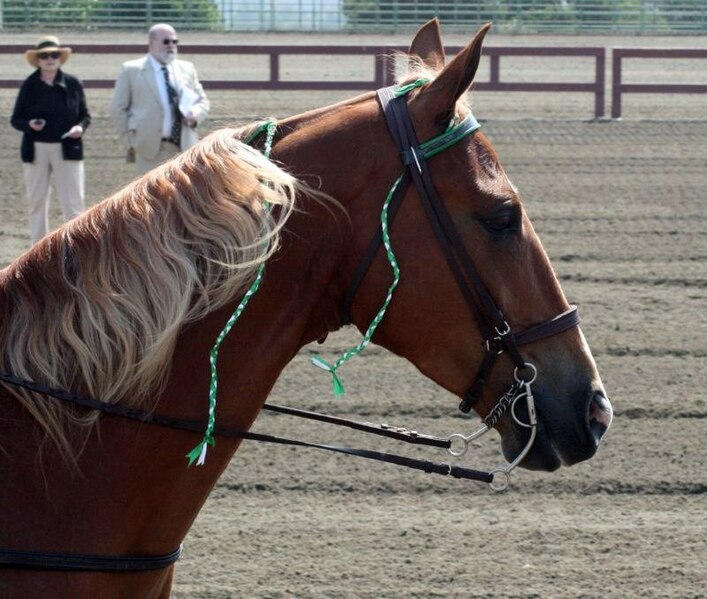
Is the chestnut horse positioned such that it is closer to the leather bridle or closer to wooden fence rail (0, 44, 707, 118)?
the leather bridle

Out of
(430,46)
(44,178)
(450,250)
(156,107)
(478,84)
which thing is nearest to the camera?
(450,250)

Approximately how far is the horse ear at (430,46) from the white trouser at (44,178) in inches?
286

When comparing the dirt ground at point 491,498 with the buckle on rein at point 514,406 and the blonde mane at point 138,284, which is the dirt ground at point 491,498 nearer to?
the blonde mane at point 138,284

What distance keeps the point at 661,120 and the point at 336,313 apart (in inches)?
634

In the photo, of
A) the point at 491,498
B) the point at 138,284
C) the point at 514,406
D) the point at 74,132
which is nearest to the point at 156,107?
the point at 74,132

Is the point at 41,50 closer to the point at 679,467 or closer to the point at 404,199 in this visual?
the point at 679,467


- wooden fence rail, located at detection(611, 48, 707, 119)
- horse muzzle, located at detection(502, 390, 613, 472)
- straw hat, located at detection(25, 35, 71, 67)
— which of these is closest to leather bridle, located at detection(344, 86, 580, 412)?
horse muzzle, located at detection(502, 390, 613, 472)

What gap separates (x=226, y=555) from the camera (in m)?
4.79

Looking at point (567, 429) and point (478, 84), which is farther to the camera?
point (478, 84)

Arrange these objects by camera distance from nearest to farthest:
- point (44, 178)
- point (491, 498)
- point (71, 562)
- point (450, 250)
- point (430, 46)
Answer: point (71, 562) → point (450, 250) → point (430, 46) → point (491, 498) → point (44, 178)

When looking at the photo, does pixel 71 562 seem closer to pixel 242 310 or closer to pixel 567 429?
pixel 242 310

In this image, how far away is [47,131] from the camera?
31.2 feet

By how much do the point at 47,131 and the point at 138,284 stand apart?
7625mm

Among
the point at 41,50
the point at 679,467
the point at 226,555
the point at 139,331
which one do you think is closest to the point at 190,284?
the point at 139,331
